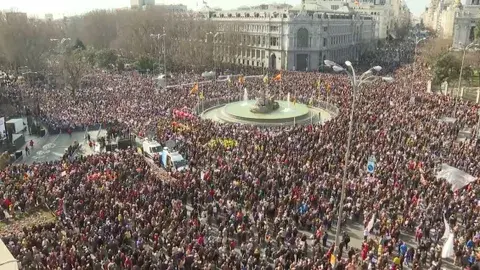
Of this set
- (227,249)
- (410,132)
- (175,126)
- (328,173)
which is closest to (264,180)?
(328,173)

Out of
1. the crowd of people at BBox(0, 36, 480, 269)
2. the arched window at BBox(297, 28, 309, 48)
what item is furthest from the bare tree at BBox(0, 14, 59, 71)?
the arched window at BBox(297, 28, 309, 48)

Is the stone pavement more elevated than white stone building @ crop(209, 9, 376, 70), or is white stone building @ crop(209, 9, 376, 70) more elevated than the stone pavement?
white stone building @ crop(209, 9, 376, 70)

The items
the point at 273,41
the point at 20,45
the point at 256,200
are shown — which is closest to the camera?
the point at 256,200

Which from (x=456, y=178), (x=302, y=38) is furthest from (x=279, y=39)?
(x=456, y=178)

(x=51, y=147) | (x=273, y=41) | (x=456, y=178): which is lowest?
(x=51, y=147)

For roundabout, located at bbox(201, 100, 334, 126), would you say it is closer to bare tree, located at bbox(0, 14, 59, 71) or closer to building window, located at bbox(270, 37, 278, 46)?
bare tree, located at bbox(0, 14, 59, 71)

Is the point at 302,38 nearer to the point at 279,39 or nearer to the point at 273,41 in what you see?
the point at 279,39

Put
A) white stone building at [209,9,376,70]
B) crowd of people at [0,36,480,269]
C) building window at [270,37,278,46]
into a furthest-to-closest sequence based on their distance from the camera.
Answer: building window at [270,37,278,46]
white stone building at [209,9,376,70]
crowd of people at [0,36,480,269]
